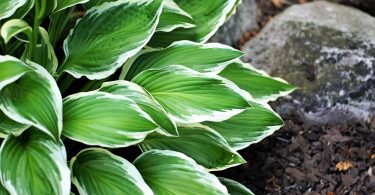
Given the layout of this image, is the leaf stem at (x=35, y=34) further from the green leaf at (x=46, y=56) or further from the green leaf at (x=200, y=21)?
the green leaf at (x=200, y=21)

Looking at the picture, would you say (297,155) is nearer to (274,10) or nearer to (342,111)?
(342,111)

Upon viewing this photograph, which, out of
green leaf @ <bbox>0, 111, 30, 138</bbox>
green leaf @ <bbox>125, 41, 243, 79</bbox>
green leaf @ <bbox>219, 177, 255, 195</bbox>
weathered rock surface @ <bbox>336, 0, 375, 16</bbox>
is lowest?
green leaf @ <bbox>219, 177, 255, 195</bbox>

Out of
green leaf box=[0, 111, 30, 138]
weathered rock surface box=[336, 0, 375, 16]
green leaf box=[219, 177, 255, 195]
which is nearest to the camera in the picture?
green leaf box=[0, 111, 30, 138]

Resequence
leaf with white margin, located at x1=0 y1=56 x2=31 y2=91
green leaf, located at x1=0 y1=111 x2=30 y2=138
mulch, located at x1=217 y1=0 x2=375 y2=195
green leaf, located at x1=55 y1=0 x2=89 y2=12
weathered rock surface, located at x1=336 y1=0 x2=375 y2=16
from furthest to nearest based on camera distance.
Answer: weathered rock surface, located at x1=336 y1=0 x2=375 y2=16
mulch, located at x1=217 y1=0 x2=375 y2=195
green leaf, located at x1=55 y1=0 x2=89 y2=12
green leaf, located at x1=0 y1=111 x2=30 y2=138
leaf with white margin, located at x1=0 y1=56 x2=31 y2=91

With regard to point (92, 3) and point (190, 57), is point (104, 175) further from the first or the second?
point (92, 3)

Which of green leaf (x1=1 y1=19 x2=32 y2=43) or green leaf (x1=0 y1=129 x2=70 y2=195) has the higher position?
green leaf (x1=1 y1=19 x2=32 y2=43)

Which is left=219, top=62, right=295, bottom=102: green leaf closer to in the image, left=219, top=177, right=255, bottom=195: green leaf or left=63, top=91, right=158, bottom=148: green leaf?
left=219, top=177, right=255, bottom=195: green leaf

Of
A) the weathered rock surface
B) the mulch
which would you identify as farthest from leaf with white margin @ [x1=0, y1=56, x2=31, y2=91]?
the weathered rock surface

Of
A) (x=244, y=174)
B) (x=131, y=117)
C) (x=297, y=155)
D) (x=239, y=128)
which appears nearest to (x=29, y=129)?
(x=131, y=117)
